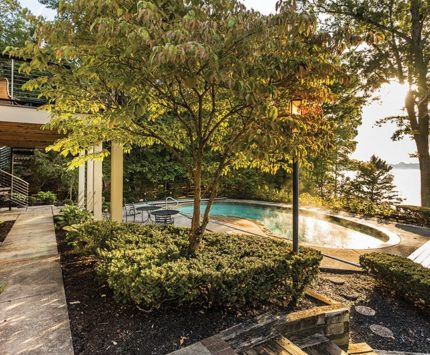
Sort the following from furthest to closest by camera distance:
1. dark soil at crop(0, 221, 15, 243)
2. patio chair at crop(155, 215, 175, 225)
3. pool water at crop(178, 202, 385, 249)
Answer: pool water at crop(178, 202, 385, 249), patio chair at crop(155, 215, 175, 225), dark soil at crop(0, 221, 15, 243)

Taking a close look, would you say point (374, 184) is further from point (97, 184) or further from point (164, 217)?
point (97, 184)

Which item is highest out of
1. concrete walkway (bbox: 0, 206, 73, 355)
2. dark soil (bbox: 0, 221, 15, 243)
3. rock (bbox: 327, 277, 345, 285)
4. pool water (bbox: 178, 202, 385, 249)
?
dark soil (bbox: 0, 221, 15, 243)

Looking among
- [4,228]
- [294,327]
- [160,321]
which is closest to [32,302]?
[160,321]

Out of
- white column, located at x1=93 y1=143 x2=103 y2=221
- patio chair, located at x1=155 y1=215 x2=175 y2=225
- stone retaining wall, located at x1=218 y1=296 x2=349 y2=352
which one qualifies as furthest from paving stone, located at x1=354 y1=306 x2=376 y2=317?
white column, located at x1=93 y1=143 x2=103 y2=221

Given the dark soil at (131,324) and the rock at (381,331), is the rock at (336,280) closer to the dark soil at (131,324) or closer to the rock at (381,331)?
the rock at (381,331)

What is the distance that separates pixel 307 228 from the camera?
1111 centimetres

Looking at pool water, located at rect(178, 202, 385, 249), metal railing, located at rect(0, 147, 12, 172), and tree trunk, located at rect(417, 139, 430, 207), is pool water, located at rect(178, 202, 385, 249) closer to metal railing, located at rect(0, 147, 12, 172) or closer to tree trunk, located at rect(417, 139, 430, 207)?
tree trunk, located at rect(417, 139, 430, 207)

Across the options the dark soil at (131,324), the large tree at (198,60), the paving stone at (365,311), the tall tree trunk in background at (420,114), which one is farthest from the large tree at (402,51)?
the dark soil at (131,324)

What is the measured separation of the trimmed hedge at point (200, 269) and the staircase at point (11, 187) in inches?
321

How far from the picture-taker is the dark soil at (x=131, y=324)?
217 cm

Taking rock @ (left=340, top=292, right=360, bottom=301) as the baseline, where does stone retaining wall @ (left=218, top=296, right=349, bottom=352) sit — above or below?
above

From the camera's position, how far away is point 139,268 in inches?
106

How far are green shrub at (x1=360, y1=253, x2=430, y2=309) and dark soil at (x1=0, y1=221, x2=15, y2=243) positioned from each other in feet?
23.4

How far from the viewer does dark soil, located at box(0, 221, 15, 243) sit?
5.68 metres
